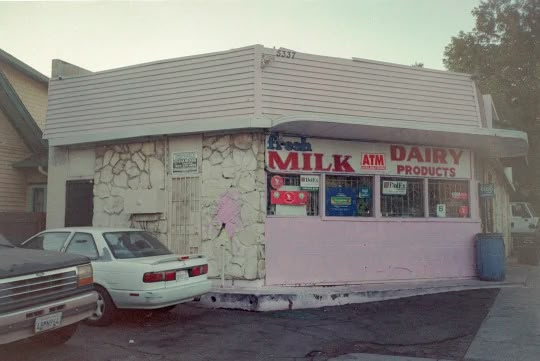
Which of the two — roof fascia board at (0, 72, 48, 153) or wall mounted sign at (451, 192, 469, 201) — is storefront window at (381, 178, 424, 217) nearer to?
wall mounted sign at (451, 192, 469, 201)

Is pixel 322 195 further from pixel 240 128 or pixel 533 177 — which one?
pixel 533 177

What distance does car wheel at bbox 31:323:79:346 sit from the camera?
20.1 ft

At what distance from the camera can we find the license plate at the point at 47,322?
518cm

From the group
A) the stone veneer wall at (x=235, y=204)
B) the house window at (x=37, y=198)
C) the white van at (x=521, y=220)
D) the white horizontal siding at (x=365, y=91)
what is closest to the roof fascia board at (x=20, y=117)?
the house window at (x=37, y=198)

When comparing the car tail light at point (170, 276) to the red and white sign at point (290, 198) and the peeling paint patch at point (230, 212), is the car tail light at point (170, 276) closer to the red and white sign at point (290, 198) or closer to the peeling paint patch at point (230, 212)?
the peeling paint patch at point (230, 212)

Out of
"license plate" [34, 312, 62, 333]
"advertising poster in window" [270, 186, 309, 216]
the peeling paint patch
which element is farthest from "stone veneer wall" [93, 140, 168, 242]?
"license plate" [34, 312, 62, 333]

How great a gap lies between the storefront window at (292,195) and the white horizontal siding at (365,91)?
4.49 feet

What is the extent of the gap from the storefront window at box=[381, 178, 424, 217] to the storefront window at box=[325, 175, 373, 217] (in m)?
0.37

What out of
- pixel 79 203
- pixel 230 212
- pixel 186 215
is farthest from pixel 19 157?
pixel 230 212

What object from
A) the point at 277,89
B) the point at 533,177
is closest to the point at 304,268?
the point at 277,89

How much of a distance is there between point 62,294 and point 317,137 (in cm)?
638

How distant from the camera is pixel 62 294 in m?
5.64

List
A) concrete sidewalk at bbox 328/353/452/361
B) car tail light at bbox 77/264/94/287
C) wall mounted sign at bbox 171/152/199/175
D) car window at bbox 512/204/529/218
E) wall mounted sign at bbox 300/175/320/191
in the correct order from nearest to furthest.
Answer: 1. concrete sidewalk at bbox 328/353/452/361
2. car tail light at bbox 77/264/94/287
3. wall mounted sign at bbox 300/175/320/191
4. wall mounted sign at bbox 171/152/199/175
5. car window at bbox 512/204/529/218

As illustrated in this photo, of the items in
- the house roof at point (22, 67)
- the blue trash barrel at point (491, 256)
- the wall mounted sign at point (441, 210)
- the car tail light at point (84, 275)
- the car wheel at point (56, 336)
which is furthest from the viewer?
the house roof at point (22, 67)
